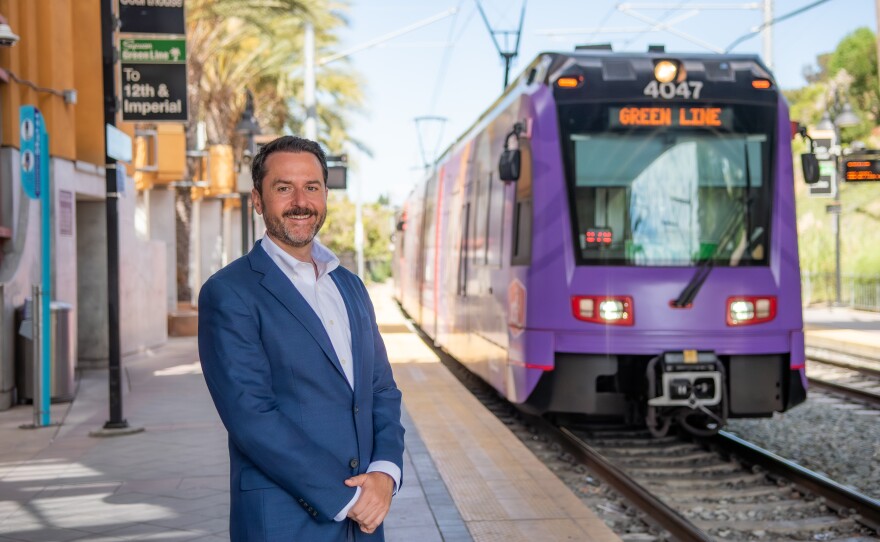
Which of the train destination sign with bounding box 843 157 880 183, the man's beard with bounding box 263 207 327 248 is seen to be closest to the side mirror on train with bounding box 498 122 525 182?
the man's beard with bounding box 263 207 327 248

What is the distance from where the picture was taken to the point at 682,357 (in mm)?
8906

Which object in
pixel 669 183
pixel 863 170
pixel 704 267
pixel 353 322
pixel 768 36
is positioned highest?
pixel 768 36

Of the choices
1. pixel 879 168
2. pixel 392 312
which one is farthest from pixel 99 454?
pixel 392 312

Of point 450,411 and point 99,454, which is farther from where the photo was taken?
point 450,411

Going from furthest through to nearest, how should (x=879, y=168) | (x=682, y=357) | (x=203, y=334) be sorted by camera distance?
(x=879, y=168), (x=682, y=357), (x=203, y=334)

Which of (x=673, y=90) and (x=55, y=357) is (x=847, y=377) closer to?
(x=673, y=90)

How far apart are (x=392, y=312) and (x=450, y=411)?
2106 cm

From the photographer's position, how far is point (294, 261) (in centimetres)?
319

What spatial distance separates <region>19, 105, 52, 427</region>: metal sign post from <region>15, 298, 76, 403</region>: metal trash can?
118 centimetres

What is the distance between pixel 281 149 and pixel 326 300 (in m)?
0.45

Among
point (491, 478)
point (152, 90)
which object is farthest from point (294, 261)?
point (152, 90)

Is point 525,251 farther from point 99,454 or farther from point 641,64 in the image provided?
point 99,454

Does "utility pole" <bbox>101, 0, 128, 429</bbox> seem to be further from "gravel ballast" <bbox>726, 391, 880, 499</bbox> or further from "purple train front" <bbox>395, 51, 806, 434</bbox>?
"gravel ballast" <bbox>726, 391, 880, 499</bbox>

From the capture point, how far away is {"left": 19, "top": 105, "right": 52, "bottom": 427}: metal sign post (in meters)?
10.2
